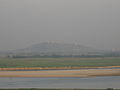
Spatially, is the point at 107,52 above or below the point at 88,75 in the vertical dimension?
above

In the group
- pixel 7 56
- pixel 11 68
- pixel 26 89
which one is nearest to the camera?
pixel 26 89

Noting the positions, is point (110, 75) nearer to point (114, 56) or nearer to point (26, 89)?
point (26, 89)

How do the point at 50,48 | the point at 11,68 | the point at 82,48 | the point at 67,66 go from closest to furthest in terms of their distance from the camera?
1. the point at 11,68
2. the point at 67,66
3. the point at 82,48
4. the point at 50,48

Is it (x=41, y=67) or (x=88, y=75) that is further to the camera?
(x=41, y=67)

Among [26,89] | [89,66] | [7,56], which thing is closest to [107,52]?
[89,66]

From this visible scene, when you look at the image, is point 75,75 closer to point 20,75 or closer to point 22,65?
point 20,75

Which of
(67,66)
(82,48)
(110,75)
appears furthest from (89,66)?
(82,48)

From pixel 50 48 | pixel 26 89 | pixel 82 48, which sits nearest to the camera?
pixel 26 89

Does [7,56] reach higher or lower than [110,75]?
higher

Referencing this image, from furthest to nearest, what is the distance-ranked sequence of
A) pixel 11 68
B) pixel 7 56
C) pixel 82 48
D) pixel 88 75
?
pixel 82 48 → pixel 7 56 → pixel 11 68 → pixel 88 75
